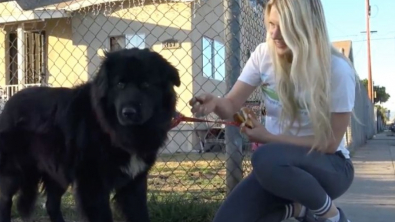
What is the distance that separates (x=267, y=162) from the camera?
124 inches

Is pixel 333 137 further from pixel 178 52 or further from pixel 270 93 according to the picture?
pixel 178 52

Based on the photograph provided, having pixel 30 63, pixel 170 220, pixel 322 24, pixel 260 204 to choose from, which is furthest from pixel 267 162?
pixel 30 63

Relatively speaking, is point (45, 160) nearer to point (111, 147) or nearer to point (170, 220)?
point (111, 147)

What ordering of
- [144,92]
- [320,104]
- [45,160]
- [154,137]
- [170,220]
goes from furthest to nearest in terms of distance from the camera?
1. [170,220]
2. [45,160]
3. [154,137]
4. [144,92]
5. [320,104]

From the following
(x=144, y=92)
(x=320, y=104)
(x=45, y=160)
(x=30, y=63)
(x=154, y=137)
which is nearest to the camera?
(x=320, y=104)

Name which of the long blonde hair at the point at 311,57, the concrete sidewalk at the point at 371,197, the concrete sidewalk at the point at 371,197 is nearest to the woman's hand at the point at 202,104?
the long blonde hair at the point at 311,57

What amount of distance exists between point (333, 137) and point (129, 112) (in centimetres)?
120

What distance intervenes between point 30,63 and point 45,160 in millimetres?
11529

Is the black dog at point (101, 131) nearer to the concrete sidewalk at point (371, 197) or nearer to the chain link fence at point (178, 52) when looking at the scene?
the chain link fence at point (178, 52)

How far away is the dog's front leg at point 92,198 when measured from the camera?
3.59 m

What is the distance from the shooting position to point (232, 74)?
14.5 ft

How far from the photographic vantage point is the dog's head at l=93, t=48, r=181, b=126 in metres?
3.34

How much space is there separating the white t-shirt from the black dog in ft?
1.74

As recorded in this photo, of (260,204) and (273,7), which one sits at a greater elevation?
(273,7)
